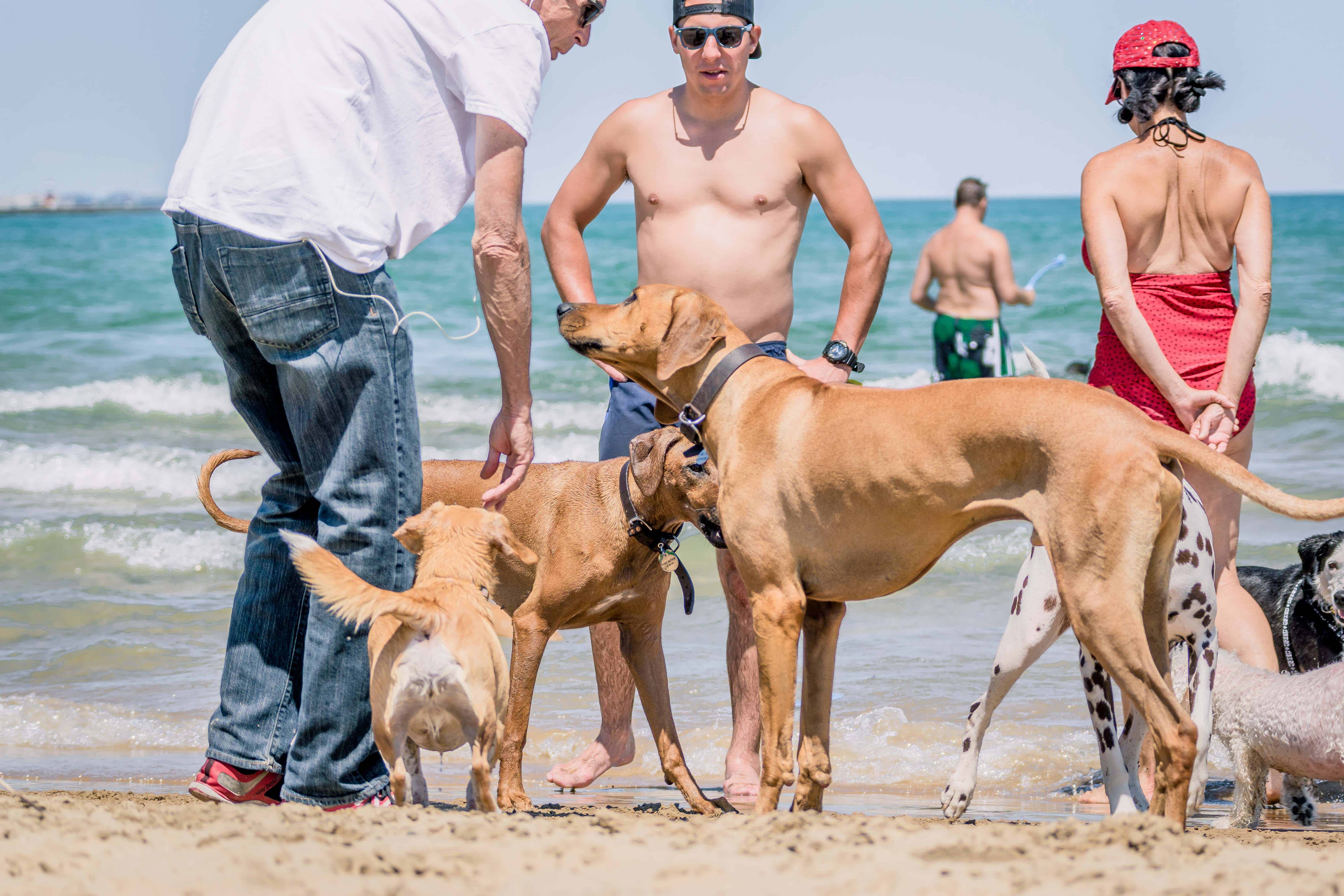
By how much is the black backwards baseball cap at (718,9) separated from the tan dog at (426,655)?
7.71 feet

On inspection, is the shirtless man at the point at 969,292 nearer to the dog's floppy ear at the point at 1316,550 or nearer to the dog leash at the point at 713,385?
the dog's floppy ear at the point at 1316,550

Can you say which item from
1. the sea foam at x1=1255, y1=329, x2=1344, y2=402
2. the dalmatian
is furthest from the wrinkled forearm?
the sea foam at x1=1255, y1=329, x2=1344, y2=402

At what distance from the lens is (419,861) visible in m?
2.59

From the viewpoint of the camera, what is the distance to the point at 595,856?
8.75 ft

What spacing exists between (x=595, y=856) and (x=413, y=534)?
1.35 metres

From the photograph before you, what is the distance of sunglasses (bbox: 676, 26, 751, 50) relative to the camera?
4832mm

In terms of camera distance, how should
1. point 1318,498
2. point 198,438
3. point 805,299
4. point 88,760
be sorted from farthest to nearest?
point 805,299 → point 198,438 → point 1318,498 → point 88,760

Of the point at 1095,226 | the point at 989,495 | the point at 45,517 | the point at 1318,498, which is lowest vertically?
the point at 45,517

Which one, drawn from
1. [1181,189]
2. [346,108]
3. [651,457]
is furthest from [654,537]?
[1181,189]

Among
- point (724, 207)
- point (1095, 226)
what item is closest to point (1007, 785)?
point (1095, 226)

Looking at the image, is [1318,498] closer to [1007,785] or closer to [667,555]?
[1007,785]

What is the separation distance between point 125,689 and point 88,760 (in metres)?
1.17

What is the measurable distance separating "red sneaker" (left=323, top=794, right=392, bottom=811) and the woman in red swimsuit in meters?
2.79

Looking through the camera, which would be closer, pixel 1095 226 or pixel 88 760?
pixel 1095 226
